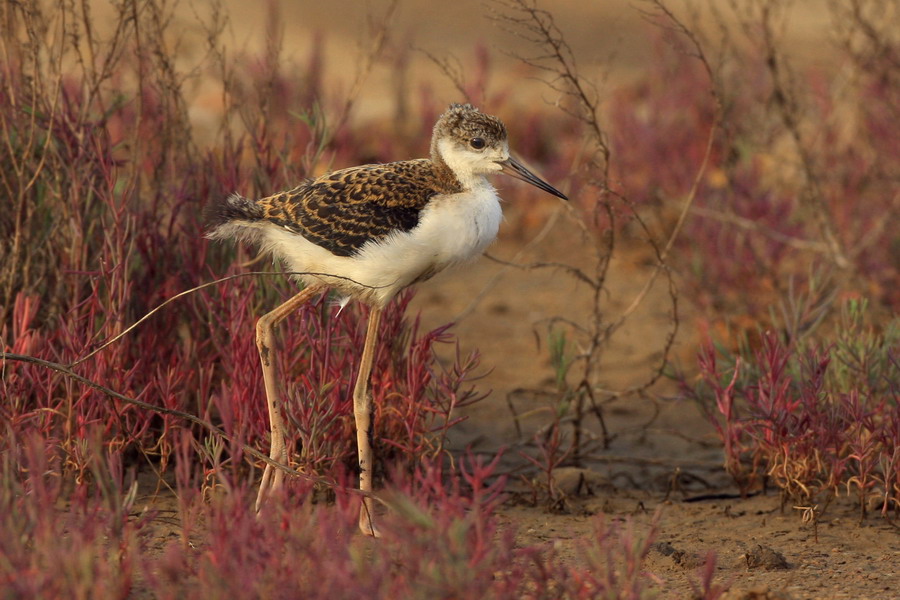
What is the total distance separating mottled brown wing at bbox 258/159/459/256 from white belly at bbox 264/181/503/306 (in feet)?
0.11

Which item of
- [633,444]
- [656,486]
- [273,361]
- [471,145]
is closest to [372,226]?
[471,145]

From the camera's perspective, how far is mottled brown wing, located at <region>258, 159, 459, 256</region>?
366 cm

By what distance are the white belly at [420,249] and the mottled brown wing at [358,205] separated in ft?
0.11

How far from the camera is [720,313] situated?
6332 millimetres

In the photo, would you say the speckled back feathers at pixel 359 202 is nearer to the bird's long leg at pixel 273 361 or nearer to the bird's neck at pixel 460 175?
the bird's neck at pixel 460 175

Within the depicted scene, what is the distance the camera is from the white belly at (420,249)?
Answer: 11.8 ft

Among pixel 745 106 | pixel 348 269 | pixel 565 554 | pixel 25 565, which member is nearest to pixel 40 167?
pixel 348 269

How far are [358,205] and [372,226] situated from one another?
11 cm

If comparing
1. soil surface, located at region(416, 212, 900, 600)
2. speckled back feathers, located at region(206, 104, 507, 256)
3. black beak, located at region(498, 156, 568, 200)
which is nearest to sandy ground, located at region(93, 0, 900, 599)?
soil surface, located at region(416, 212, 900, 600)

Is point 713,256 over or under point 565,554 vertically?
over

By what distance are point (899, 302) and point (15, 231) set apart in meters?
4.27

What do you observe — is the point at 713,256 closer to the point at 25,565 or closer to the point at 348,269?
the point at 348,269

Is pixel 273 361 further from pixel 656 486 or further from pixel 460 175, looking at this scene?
pixel 656 486

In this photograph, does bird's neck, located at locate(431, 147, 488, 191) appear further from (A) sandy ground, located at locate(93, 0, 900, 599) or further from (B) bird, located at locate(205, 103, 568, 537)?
(A) sandy ground, located at locate(93, 0, 900, 599)
